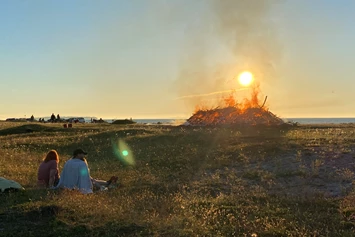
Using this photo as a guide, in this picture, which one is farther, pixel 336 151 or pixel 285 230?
pixel 336 151

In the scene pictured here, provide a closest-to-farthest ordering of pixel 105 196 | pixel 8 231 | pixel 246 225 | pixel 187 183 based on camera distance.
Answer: pixel 8 231
pixel 246 225
pixel 105 196
pixel 187 183

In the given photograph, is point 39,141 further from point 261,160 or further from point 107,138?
point 261,160

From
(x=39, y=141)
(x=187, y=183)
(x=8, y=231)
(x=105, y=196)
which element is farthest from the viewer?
(x=39, y=141)

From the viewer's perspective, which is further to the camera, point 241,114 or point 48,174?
point 241,114

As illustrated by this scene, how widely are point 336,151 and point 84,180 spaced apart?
435 inches

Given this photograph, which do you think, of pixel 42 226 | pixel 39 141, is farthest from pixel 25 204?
pixel 39 141

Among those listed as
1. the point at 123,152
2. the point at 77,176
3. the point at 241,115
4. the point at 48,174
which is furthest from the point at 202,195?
the point at 241,115

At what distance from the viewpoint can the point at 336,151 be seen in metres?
18.0

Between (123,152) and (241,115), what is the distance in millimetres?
19341

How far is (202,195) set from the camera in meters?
12.7

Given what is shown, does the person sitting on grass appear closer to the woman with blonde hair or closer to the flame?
the woman with blonde hair

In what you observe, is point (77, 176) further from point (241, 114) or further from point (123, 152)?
point (241, 114)

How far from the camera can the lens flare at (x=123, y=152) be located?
21.0 meters

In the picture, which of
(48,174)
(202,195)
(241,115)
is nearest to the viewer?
(202,195)
